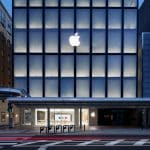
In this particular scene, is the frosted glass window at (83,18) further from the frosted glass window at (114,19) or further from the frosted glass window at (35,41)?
the frosted glass window at (35,41)

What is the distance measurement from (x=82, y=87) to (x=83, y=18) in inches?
454

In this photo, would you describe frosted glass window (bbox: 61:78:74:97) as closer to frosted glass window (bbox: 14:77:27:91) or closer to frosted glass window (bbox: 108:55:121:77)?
frosted glass window (bbox: 14:77:27:91)

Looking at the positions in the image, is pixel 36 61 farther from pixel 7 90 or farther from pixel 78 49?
pixel 7 90

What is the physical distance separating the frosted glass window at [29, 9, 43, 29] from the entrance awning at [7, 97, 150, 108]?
17411mm

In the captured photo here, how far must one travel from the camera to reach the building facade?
80312 millimetres

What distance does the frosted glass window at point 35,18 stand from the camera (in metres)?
80.2

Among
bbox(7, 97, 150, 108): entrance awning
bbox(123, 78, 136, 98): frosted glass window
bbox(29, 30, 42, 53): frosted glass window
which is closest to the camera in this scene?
bbox(7, 97, 150, 108): entrance awning

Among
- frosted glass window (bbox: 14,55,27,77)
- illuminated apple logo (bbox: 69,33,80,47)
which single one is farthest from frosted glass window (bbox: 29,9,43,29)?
illuminated apple logo (bbox: 69,33,80,47)

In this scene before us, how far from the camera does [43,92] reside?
3182 inches

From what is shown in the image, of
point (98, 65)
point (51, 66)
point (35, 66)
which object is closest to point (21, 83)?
point (35, 66)

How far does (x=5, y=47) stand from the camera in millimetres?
112438

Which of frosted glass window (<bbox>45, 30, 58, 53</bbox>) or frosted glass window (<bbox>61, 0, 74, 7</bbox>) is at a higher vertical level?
frosted glass window (<bbox>61, 0, 74, 7</bbox>)

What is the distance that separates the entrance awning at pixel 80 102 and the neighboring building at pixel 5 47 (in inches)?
1601

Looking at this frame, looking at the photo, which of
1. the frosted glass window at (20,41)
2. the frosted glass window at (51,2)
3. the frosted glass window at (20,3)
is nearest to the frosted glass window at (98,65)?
the frosted glass window at (51,2)
